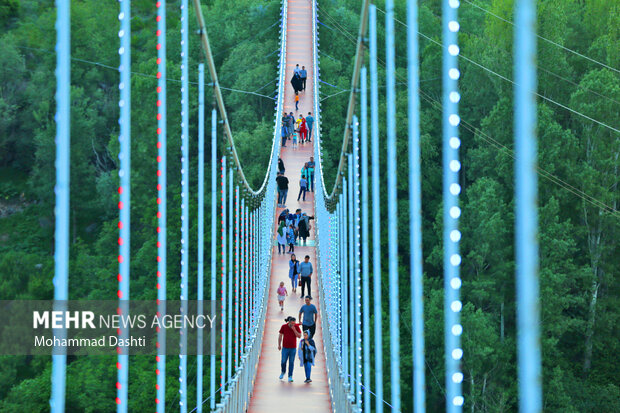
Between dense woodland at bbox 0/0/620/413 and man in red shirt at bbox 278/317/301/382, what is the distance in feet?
63.1

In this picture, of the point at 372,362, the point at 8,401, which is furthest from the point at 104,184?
the point at 372,362

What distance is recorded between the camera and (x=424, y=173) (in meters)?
43.0

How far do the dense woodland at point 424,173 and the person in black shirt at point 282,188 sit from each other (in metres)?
10.5

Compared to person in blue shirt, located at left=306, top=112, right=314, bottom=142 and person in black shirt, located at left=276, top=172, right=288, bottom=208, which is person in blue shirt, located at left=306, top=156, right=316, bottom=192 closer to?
person in black shirt, located at left=276, top=172, right=288, bottom=208

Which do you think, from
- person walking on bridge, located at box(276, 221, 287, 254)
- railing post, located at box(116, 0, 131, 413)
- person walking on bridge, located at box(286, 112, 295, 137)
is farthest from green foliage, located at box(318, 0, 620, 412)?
railing post, located at box(116, 0, 131, 413)

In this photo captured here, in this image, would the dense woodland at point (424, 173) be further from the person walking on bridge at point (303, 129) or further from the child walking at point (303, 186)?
the child walking at point (303, 186)

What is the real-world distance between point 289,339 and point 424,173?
29.3 m

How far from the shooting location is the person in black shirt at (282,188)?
24969 millimetres

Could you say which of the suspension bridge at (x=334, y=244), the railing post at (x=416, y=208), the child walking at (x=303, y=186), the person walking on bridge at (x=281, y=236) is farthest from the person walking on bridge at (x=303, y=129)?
the railing post at (x=416, y=208)

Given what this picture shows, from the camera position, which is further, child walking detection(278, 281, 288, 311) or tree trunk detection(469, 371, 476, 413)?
tree trunk detection(469, 371, 476, 413)

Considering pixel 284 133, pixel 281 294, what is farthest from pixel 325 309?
pixel 284 133

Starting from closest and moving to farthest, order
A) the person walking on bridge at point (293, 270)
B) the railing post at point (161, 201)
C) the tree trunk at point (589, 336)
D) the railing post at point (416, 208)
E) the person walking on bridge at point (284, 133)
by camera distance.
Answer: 1. the railing post at point (416, 208)
2. the railing post at point (161, 201)
3. the person walking on bridge at point (293, 270)
4. the person walking on bridge at point (284, 133)
5. the tree trunk at point (589, 336)

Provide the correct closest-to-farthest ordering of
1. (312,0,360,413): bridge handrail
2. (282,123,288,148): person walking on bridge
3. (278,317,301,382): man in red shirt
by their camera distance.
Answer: (312,0,360,413): bridge handrail, (278,317,301,382): man in red shirt, (282,123,288,148): person walking on bridge

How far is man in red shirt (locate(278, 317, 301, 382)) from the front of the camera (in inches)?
559
